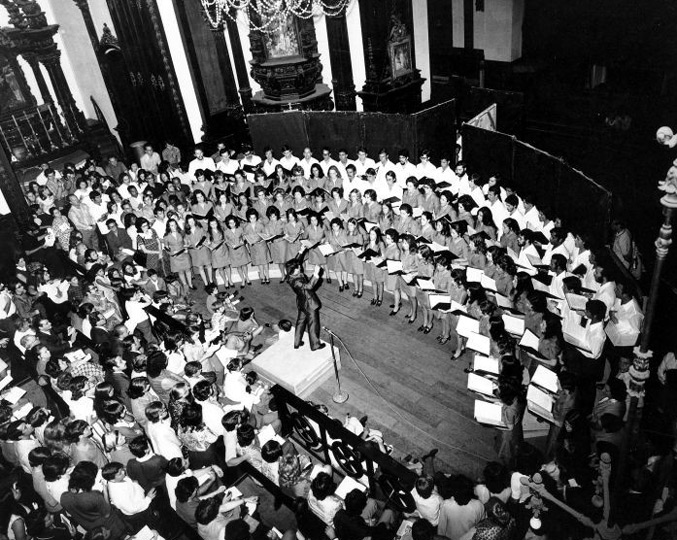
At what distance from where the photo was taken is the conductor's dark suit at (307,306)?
8.23 meters

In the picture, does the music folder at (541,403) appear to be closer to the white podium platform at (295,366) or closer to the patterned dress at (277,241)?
the white podium platform at (295,366)

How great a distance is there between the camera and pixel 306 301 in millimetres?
8312

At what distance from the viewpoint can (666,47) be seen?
1593 centimetres

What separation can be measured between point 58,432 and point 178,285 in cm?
429

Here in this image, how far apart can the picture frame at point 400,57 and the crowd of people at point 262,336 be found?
10.5 feet

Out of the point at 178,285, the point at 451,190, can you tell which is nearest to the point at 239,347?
the point at 178,285

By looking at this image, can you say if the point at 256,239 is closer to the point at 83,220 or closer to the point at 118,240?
the point at 118,240

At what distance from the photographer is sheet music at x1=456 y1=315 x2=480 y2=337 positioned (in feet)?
25.4

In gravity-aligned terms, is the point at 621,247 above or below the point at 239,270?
above

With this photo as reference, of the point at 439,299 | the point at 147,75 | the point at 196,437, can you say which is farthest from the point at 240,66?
the point at 196,437

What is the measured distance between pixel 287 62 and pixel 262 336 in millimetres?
7060

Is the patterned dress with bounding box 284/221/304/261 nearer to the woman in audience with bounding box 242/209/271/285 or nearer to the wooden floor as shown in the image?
the woman in audience with bounding box 242/209/271/285

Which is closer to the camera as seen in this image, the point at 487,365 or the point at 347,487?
the point at 347,487

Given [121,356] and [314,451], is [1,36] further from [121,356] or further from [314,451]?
→ [314,451]
